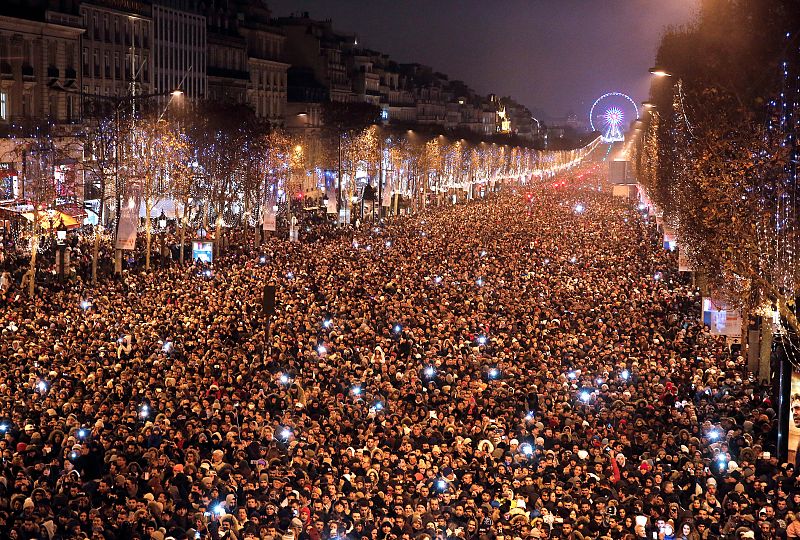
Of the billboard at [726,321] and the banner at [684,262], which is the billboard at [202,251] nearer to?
the banner at [684,262]

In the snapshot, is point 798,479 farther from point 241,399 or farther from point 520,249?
point 520,249

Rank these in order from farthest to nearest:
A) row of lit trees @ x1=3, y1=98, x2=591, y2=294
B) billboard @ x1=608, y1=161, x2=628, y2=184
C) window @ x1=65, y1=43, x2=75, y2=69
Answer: billboard @ x1=608, y1=161, x2=628, y2=184, window @ x1=65, y1=43, x2=75, y2=69, row of lit trees @ x1=3, y1=98, x2=591, y2=294

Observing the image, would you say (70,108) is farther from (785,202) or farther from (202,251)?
(785,202)

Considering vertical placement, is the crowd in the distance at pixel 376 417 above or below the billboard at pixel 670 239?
above

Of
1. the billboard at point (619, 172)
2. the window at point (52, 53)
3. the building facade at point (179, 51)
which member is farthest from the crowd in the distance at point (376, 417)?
the billboard at point (619, 172)

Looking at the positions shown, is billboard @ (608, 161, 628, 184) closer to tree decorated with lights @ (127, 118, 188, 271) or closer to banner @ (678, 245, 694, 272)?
tree decorated with lights @ (127, 118, 188, 271)

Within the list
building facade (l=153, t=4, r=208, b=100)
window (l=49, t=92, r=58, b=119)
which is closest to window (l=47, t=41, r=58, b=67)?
window (l=49, t=92, r=58, b=119)
